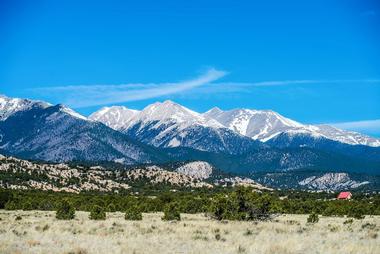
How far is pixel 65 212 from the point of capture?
56.8 metres

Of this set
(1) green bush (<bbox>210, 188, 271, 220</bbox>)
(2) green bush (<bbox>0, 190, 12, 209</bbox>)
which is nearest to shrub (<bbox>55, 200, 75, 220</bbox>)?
(1) green bush (<bbox>210, 188, 271, 220</bbox>)

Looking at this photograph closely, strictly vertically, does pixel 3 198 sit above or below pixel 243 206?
above

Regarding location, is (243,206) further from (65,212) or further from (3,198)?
(3,198)

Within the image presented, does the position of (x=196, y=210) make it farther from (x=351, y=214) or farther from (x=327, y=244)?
(x=327, y=244)

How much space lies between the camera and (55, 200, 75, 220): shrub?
55438 millimetres

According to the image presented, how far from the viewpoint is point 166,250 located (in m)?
26.7

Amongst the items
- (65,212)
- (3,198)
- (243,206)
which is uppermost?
(3,198)

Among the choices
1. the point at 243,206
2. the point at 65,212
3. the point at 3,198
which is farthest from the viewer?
the point at 3,198

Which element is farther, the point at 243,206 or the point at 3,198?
the point at 3,198

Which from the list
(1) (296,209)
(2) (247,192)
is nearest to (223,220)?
(2) (247,192)

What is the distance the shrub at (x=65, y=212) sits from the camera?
5544 cm

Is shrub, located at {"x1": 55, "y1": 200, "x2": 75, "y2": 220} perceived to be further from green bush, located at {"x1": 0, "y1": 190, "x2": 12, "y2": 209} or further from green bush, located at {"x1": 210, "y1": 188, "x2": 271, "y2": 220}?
green bush, located at {"x1": 0, "y1": 190, "x2": 12, "y2": 209}

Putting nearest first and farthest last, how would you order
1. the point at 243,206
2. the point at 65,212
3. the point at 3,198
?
the point at 65,212 → the point at 243,206 → the point at 3,198

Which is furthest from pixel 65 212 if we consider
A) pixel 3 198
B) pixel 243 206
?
pixel 3 198
